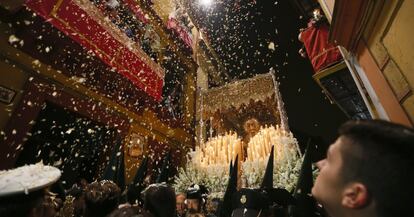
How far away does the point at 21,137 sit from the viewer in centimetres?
593

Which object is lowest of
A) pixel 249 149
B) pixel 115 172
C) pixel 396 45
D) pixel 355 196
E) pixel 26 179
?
pixel 355 196

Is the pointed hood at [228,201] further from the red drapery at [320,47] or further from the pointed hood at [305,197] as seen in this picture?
the red drapery at [320,47]

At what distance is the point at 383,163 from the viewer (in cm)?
106

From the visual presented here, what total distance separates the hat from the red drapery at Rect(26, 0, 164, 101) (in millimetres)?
4674

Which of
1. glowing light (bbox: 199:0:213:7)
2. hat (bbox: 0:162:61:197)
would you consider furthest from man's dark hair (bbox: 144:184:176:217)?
glowing light (bbox: 199:0:213:7)

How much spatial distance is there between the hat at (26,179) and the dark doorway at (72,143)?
235 inches

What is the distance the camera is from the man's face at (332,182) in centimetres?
115

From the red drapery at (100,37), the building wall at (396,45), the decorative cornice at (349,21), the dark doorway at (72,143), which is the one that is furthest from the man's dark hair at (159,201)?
the dark doorway at (72,143)

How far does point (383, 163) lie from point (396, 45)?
3.06 m

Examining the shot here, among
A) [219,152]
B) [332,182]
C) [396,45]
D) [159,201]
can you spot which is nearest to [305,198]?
[332,182]

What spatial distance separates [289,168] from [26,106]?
19.8 feet

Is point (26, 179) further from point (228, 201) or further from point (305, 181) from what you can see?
point (305, 181)

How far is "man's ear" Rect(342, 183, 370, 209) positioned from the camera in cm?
107

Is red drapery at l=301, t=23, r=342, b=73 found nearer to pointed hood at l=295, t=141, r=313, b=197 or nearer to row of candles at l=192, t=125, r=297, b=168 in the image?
row of candles at l=192, t=125, r=297, b=168
